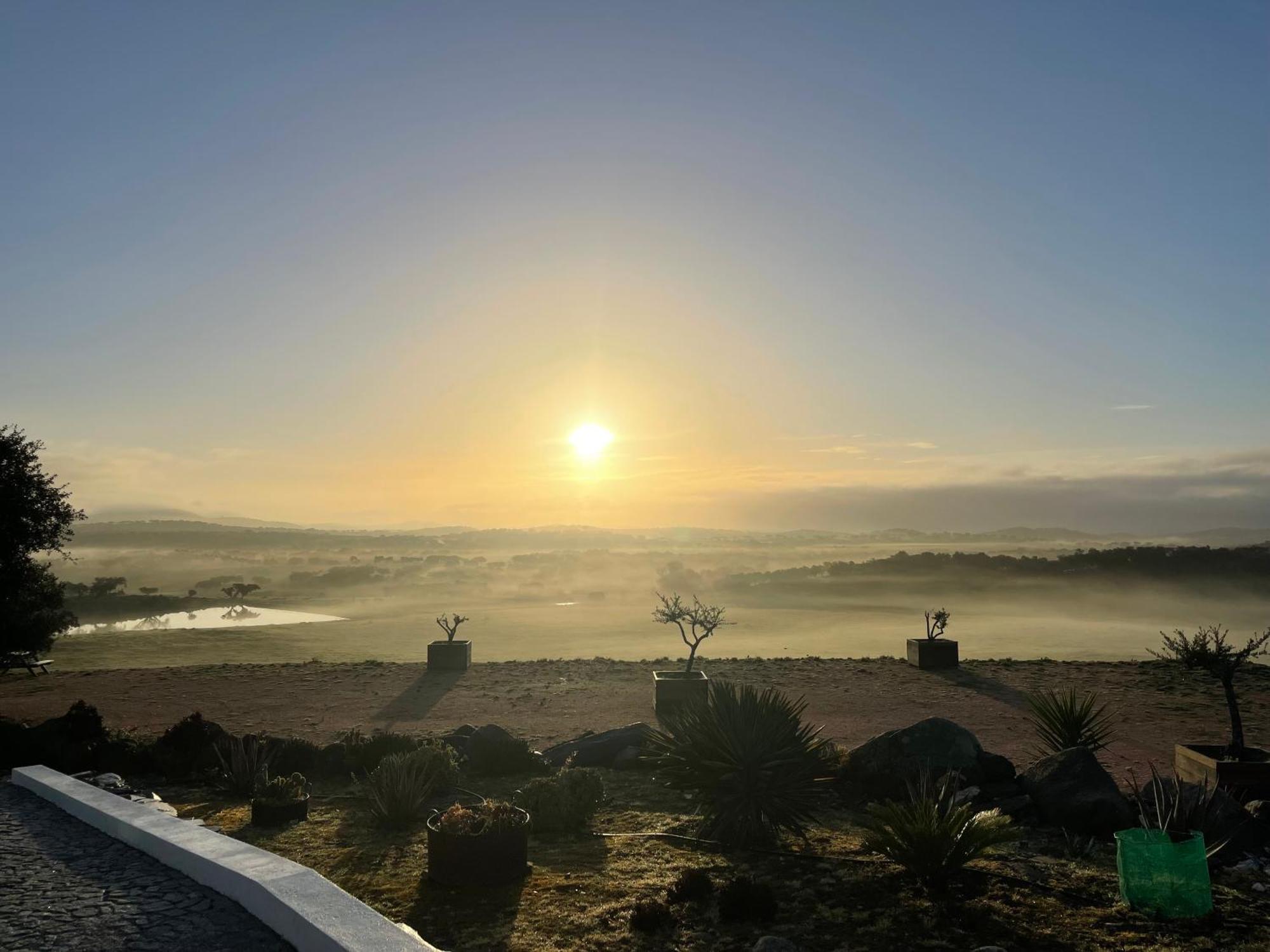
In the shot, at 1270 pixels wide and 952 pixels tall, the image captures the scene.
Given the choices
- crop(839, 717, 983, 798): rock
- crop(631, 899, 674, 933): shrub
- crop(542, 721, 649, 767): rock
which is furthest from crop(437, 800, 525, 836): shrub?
crop(542, 721, 649, 767): rock

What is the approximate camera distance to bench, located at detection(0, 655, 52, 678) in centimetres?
2798

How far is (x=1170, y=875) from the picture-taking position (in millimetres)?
8055

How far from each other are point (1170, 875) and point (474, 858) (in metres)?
6.77

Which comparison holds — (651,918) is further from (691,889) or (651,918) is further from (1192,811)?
(1192,811)

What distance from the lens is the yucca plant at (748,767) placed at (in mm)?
10156

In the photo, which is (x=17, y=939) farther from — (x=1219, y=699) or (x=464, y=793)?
(x=1219, y=699)

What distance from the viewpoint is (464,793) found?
45.9ft

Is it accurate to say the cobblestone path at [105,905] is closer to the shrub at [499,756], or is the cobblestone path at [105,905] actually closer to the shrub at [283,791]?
the shrub at [283,791]

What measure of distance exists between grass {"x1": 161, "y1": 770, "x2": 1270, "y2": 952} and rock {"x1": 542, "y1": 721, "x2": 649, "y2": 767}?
4.12m

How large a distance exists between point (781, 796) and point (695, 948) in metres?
2.65

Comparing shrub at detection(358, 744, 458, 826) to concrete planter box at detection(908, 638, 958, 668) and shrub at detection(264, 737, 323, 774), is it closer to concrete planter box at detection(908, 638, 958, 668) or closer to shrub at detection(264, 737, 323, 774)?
shrub at detection(264, 737, 323, 774)

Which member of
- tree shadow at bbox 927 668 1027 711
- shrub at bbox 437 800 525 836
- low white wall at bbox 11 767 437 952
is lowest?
tree shadow at bbox 927 668 1027 711

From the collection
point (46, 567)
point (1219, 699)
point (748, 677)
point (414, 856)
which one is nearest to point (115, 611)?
point (46, 567)

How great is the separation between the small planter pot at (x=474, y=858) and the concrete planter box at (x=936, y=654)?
21.3 m
